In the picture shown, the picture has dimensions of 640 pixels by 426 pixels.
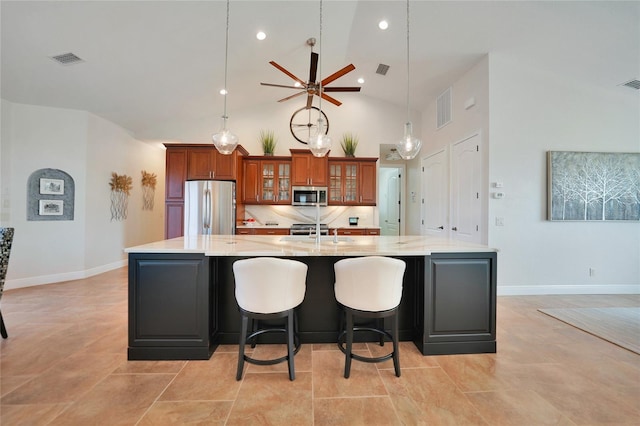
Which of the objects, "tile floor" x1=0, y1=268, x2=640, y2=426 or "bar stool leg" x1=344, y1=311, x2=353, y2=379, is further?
"bar stool leg" x1=344, y1=311, x2=353, y2=379

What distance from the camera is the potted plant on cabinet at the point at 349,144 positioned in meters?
5.49

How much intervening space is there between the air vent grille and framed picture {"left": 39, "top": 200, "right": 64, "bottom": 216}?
649 centimetres

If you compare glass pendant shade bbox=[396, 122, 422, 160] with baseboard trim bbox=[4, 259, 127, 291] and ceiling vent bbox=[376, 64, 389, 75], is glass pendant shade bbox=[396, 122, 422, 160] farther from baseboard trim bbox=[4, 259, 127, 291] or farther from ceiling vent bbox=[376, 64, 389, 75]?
baseboard trim bbox=[4, 259, 127, 291]

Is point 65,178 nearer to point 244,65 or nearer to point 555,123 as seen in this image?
point 244,65

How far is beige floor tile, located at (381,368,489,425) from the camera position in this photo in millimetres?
1558

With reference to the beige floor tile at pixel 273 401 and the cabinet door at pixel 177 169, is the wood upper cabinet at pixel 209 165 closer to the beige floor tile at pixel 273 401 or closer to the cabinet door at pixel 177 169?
the cabinet door at pixel 177 169

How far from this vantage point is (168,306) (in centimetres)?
214

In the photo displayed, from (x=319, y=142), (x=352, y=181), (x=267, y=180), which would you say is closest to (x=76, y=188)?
(x=267, y=180)

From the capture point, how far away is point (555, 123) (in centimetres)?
390

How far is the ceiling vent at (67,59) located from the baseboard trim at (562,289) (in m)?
6.26

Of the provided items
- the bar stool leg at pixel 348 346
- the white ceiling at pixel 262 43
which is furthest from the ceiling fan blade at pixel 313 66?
the bar stool leg at pixel 348 346

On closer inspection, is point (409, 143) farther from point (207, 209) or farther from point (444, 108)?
point (207, 209)

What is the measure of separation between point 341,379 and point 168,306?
4.67 feet

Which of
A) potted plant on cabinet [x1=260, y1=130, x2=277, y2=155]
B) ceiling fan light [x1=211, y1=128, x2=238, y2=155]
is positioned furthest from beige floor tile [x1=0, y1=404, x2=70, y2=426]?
potted plant on cabinet [x1=260, y1=130, x2=277, y2=155]
